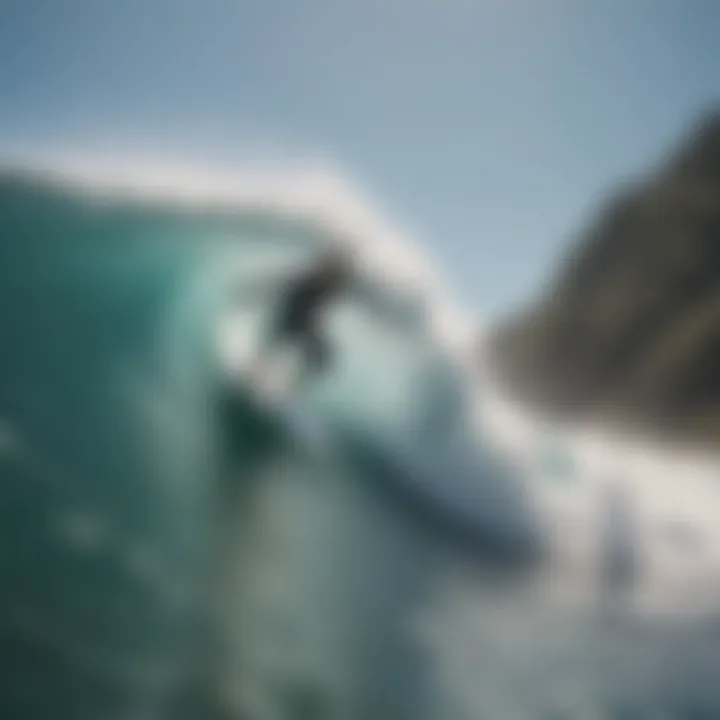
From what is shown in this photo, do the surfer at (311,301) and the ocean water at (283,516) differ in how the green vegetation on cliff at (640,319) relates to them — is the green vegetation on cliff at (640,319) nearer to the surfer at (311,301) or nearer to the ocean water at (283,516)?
the ocean water at (283,516)

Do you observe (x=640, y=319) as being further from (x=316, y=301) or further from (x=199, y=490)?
(x=199, y=490)

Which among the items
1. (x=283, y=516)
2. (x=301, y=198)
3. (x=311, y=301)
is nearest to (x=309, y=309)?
(x=311, y=301)

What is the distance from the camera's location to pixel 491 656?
1224 mm

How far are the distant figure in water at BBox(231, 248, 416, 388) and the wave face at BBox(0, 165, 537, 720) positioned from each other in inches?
1.1

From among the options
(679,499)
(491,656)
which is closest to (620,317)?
(679,499)

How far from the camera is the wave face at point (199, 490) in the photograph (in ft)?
3.97

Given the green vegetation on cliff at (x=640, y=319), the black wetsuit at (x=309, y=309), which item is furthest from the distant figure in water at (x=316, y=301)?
the green vegetation on cliff at (x=640, y=319)

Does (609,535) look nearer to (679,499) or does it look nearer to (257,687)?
(679,499)

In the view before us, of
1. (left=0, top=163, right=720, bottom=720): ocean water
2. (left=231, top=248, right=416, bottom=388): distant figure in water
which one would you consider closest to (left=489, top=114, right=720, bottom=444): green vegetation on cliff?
(left=0, top=163, right=720, bottom=720): ocean water

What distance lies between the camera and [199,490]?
1302mm

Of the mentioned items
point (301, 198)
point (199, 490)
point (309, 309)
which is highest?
point (301, 198)

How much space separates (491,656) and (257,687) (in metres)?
0.34

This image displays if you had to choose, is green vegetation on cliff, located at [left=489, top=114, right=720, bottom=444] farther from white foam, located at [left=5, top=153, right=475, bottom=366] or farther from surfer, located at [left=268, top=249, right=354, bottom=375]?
surfer, located at [left=268, top=249, right=354, bottom=375]

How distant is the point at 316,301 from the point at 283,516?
35 centimetres
